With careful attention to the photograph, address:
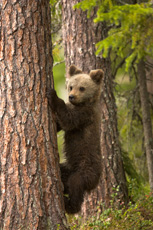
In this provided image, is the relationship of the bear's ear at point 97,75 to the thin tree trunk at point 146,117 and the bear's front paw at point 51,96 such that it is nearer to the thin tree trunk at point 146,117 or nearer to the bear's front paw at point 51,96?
the bear's front paw at point 51,96

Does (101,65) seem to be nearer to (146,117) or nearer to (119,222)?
(146,117)

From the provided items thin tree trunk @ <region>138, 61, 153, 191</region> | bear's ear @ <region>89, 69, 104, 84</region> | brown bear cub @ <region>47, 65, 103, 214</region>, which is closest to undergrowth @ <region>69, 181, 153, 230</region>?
brown bear cub @ <region>47, 65, 103, 214</region>

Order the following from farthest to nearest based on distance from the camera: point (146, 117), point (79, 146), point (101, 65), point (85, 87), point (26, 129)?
1. point (146, 117)
2. point (101, 65)
3. point (85, 87)
4. point (79, 146)
5. point (26, 129)

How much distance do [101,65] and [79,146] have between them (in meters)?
2.70

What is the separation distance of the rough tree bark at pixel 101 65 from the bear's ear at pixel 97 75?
4.00 ft

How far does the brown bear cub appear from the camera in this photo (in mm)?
4527

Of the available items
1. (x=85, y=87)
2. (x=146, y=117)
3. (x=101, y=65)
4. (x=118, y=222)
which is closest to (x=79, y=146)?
(x=85, y=87)

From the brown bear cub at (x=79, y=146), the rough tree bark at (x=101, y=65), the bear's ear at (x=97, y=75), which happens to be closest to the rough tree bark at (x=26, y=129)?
the brown bear cub at (x=79, y=146)

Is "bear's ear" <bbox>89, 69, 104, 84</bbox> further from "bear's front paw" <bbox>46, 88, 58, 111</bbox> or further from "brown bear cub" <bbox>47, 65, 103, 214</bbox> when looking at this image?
"bear's front paw" <bbox>46, 88, 58, 111</bbox>

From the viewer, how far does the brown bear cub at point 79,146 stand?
4.53 m

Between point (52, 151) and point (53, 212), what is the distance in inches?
28.4

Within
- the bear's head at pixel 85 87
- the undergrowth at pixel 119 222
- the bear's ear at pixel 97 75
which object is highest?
the bear's ear at pixel 97 75

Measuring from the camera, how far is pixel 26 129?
3543mm

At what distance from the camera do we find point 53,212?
3588 millimetres
